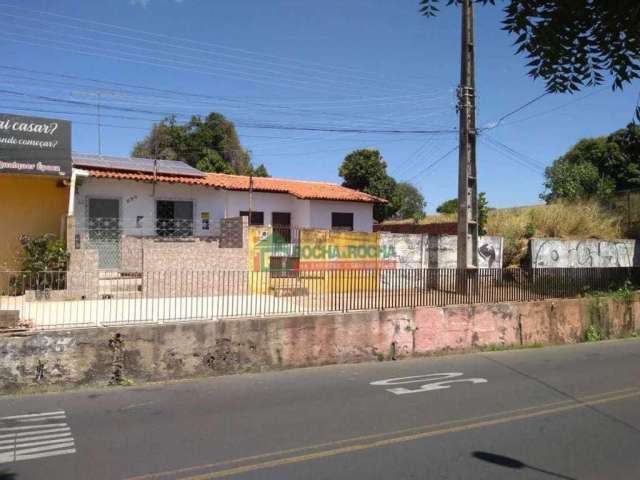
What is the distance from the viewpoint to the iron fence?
10.4 meters

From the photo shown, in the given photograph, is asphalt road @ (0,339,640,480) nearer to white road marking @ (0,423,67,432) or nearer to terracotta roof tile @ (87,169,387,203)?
white road marking @ (0,423,67,432)

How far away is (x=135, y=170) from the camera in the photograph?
18516mm

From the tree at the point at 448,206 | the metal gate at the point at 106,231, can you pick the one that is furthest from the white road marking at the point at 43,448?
the tree at the point at 448,206

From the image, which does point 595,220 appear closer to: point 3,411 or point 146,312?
point 146,312

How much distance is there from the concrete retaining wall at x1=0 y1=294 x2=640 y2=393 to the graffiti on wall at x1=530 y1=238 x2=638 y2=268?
606 centimetres

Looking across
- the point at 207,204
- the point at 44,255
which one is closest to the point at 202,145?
the point at 207,204

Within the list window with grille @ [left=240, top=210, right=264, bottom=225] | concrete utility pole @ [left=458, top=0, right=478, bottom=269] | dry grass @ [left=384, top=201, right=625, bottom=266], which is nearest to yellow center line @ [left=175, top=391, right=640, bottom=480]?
concrete utility pole @ [left=458, top=0, right=478, bottom=269]

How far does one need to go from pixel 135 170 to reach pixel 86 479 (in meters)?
14.9

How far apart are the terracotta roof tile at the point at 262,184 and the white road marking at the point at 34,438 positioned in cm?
1153

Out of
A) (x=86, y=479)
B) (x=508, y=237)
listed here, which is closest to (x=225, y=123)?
(x=508, y=237)

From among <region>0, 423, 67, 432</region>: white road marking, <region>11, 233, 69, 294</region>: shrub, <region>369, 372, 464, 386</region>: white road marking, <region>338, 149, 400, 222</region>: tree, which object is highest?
<region>338, 149, 400, 222</region>: tree

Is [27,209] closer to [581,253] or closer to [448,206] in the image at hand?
[581,253]

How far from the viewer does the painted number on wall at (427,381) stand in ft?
27.6

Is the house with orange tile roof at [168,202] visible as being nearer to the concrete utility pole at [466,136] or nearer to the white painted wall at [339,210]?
the white painted wall at [339,210]
